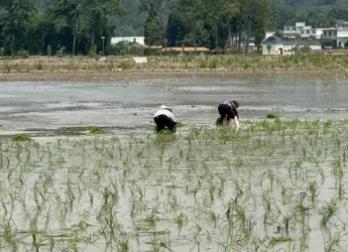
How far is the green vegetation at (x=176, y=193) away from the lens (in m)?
7.43

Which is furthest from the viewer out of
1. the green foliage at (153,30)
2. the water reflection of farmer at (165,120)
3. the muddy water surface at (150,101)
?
the green foliage at (153,30)

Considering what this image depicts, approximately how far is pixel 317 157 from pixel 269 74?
3105 cm

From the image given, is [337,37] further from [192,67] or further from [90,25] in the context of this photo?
[192,67]

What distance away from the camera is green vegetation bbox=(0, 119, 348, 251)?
7430 millimetres

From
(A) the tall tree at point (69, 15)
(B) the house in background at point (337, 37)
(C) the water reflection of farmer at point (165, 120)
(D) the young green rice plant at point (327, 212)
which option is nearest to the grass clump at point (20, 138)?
(C) the water reflection of farmer at point (165, 120)

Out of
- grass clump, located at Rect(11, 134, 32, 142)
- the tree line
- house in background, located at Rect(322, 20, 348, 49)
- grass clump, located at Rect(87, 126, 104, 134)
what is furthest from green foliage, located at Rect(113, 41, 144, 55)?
grass clump, located at Rect(11, 134, 32, 142)

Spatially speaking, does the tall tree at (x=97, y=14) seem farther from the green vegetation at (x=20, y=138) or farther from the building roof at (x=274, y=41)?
the green vegetation at (x=20, y=138)

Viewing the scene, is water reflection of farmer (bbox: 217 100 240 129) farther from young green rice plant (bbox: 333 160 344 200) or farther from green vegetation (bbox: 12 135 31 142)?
young green rice plant (bbox: 333 160 344 200)

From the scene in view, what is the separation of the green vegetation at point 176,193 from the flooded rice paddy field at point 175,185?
0.04 feet

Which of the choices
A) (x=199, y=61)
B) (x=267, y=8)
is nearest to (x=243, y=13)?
(x=267, y=8)

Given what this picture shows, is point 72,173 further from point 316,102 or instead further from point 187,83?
point 187,83

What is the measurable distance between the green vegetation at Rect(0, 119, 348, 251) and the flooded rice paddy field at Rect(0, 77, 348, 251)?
0.01 metres

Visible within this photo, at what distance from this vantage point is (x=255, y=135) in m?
14.6

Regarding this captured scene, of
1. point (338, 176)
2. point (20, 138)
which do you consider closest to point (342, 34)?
point (20, 138)
